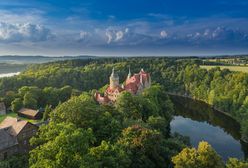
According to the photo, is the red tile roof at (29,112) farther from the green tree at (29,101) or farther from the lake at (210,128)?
the lake at (210,128)

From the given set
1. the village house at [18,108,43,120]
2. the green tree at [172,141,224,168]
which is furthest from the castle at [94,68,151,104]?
the green tree at [172,141,224,168]

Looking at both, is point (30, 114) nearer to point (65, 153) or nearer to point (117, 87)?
point (117, 87)

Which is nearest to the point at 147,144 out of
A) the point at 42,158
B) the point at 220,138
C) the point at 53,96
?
the point at 42,158

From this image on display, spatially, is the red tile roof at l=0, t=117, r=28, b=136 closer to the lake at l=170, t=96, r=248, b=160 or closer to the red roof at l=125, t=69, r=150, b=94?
the lake at l=170, t=96, r=248, b=160

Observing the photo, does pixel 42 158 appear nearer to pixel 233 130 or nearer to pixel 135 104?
pixel 135 104

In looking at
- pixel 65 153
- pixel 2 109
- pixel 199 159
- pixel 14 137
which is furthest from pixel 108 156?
pixel 2 109

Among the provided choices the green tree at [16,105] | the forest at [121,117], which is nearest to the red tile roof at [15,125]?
the forest at [121,117]

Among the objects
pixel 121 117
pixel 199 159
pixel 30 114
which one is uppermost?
pixel 199 159
